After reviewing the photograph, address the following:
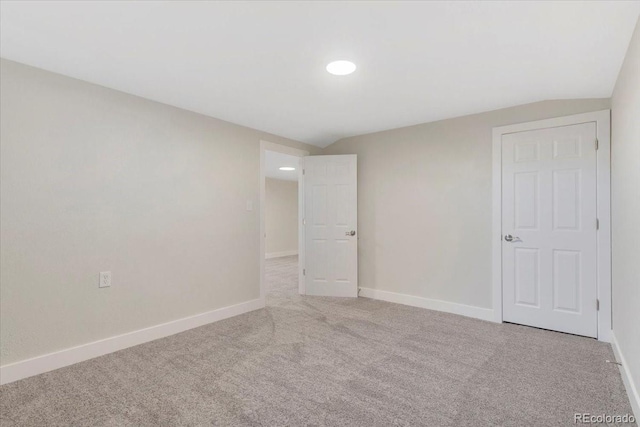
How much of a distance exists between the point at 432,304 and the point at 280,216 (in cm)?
579

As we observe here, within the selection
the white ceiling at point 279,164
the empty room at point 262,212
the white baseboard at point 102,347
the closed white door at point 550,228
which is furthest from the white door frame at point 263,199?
the closed white door at point 550,228

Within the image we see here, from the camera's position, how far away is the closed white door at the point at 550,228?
2.99 meters

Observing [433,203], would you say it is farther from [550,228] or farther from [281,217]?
[281,217]

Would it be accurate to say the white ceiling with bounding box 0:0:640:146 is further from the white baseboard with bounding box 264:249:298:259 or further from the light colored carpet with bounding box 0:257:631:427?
the white baseboard with bounding box 264:249:298:259

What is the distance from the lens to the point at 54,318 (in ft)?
7.96

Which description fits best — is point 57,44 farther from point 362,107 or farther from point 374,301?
point 374,301

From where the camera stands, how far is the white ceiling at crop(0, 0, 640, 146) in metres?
1.74

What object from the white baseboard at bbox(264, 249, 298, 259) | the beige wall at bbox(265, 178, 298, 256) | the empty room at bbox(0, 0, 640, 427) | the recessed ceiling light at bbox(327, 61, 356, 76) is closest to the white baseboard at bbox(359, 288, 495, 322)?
the empty room at bbox(0, 0, 640, 427)

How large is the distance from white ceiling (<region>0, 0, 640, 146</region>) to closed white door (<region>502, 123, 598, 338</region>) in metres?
0.46

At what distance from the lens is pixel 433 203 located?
12.9 feet

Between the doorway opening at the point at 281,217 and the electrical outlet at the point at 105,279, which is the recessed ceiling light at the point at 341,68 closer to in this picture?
the electrical outlet at the point at 105,279

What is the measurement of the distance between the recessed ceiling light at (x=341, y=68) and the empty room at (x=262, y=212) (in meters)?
0.02

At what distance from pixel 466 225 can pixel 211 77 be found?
9.80ft

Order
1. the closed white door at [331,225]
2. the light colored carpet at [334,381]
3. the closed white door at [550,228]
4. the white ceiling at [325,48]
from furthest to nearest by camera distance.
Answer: the closed white door at [331,225] → the closed white door at [550,228] → the light colored carpet at [334,381] → the white ceiling at [325,48]
